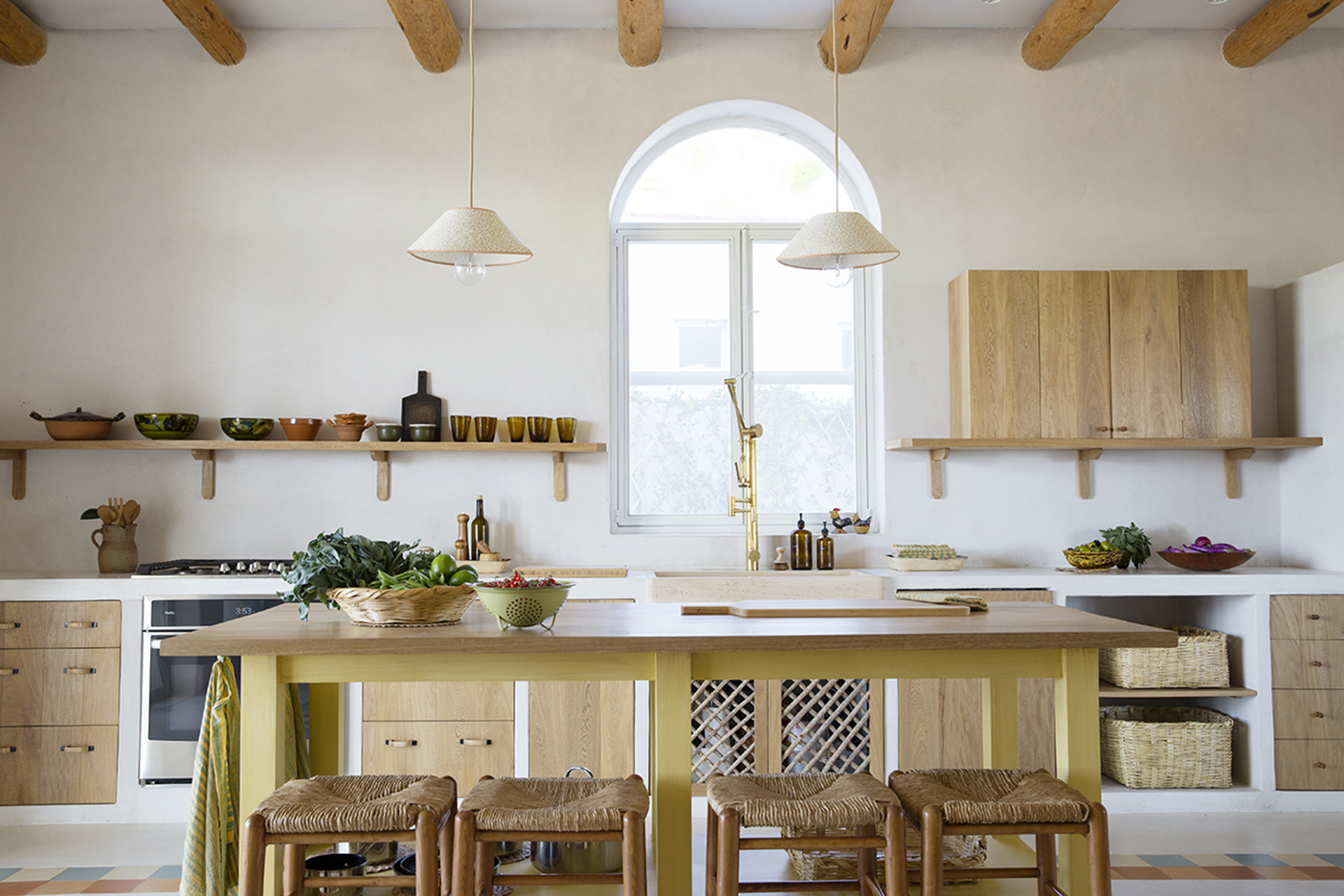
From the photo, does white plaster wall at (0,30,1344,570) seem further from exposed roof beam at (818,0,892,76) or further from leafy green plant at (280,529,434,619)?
leafy green plant at (280,529,434,619)

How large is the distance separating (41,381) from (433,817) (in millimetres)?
3356

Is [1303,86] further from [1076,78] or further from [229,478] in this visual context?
[229,478]

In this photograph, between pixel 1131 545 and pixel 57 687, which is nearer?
pixel 57 687

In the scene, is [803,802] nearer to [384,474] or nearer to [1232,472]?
[384,474]

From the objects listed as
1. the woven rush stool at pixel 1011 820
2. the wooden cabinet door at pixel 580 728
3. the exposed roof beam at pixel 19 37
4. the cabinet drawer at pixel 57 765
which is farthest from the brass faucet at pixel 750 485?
the exposed roof beam at pixel 19 37

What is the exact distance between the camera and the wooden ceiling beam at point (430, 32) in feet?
12.9

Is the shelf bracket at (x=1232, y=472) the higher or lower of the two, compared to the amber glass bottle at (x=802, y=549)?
higher

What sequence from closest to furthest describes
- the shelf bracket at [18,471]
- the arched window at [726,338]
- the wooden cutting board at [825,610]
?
the wooden cutting board at [825,610] → the shelf bracket at [18,471] → the arched window at [726,338]

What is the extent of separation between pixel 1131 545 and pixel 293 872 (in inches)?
136

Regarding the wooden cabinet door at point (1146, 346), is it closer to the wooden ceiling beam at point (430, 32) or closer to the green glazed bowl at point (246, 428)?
the wooden ceiling beam at point (430, 32)

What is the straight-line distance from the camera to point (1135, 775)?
12.6 ft

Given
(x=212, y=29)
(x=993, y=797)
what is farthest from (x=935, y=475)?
(x=212, y=29)

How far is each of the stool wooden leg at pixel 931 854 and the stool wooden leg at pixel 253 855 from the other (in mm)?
1312

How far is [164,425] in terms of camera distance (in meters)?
4.12
